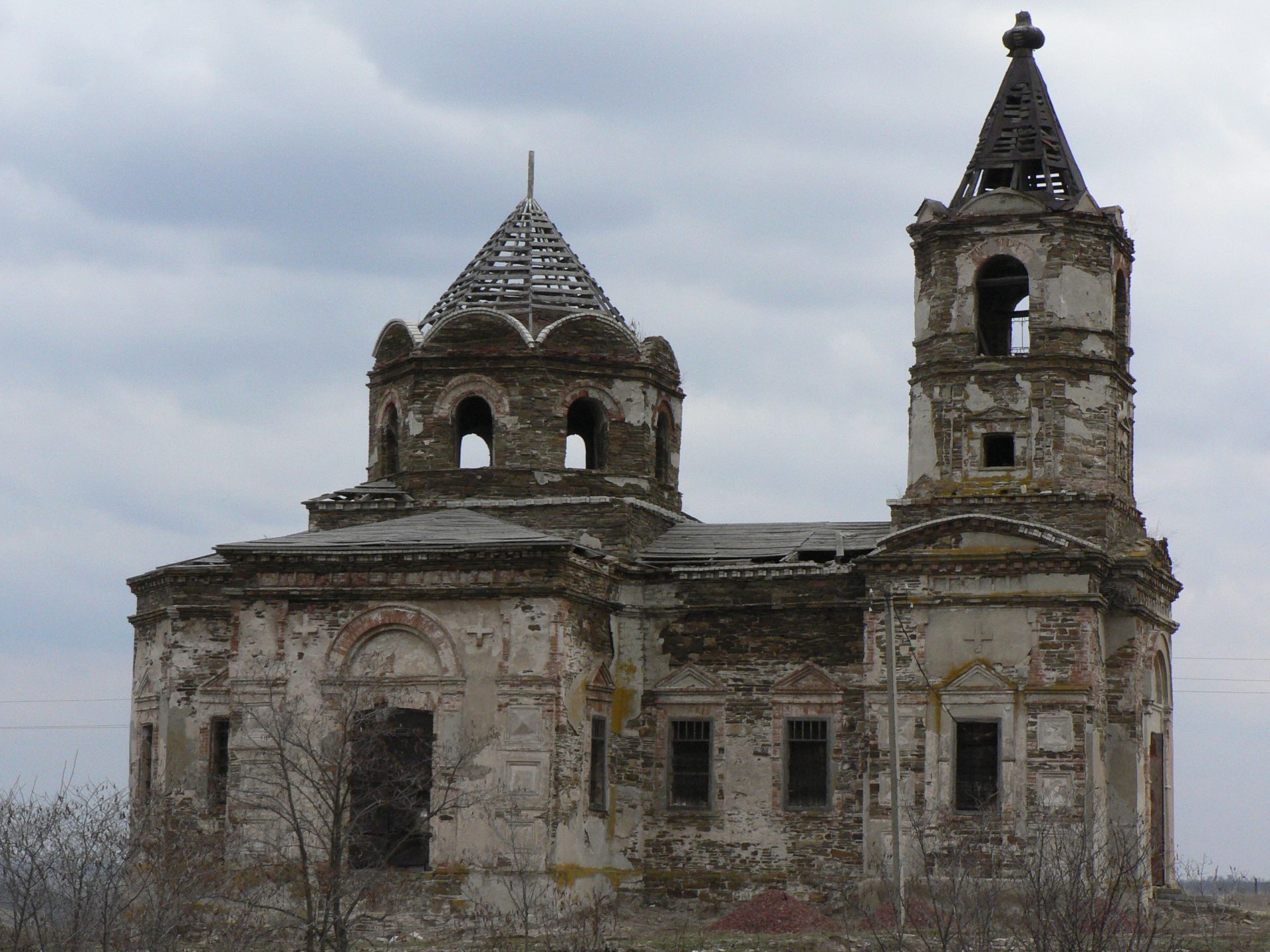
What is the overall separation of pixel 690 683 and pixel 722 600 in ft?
4.40

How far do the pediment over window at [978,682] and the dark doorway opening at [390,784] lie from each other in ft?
24.4

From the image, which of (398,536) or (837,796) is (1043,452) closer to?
(837,796)

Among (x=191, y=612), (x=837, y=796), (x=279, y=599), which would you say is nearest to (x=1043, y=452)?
(x=837, y=796)

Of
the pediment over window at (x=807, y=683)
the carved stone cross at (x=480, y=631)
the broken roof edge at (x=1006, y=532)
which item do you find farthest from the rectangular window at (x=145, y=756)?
the broken roof edge at (x=1006, y=532)

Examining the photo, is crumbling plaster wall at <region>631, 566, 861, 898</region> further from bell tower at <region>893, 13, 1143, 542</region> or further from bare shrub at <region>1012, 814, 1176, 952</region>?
bare shrub at <region>1012, 814, 1176, 952</region>

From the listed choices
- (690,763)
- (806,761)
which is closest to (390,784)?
(690,763)

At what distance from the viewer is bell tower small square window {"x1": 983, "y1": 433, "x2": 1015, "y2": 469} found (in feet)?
101

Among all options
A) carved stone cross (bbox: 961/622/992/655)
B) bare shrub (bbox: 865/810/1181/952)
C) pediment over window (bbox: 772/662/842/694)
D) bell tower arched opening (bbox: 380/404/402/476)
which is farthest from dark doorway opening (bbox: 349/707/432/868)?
carved stone cross (bbox: 961/622/992/655)

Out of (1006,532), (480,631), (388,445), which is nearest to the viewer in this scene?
(480,631)

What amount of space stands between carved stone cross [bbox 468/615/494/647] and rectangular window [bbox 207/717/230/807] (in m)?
6.07

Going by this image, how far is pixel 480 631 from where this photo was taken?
28609 millimetres

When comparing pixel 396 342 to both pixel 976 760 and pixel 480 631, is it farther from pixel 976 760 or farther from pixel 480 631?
pixel 976 760

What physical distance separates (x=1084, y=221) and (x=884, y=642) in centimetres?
729

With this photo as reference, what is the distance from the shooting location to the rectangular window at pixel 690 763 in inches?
1210
